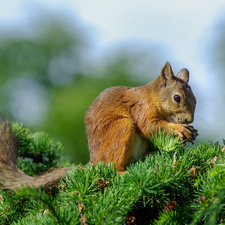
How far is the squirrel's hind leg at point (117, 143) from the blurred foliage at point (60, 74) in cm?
327

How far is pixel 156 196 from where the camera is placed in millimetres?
1038

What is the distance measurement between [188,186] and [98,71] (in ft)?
23.3

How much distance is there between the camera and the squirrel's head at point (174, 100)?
198 centimetres

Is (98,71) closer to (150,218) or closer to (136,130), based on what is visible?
(136,130)

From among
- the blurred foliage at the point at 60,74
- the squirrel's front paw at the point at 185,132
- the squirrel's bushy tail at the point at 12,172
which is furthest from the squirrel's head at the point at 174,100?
the blurred foliage at the point at 60,74

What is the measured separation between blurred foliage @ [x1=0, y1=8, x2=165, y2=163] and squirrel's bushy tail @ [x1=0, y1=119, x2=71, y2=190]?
10.8 ft

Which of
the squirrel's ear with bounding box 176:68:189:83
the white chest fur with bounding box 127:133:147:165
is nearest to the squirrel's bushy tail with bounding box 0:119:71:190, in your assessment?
the white chest fur with bounding box 127:133:147:165

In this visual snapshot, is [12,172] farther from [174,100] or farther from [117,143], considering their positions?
[174,100]

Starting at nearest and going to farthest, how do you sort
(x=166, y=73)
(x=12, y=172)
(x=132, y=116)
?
(x=12, y=172)
(x=132, y=116)
(x=166, y=73)

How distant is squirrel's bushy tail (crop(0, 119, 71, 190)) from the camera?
1501 millimetres

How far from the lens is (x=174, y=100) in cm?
200

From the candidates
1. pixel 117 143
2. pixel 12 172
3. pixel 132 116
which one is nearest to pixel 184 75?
pixel 132 116

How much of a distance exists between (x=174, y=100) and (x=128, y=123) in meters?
0.38

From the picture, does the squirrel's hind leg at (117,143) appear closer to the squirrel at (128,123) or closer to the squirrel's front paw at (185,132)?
the squirrel at (128,123)
